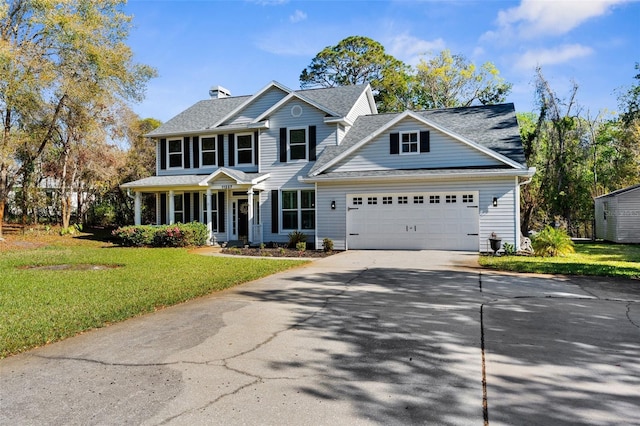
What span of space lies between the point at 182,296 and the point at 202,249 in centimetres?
1023

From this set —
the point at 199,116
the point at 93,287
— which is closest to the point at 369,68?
the point at 199,116

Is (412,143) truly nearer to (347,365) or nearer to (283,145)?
(283,145)

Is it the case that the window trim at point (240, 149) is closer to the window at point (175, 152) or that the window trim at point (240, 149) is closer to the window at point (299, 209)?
the window at point (299, 209)

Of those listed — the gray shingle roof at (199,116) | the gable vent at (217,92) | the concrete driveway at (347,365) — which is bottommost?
the concrete driveway at (347,365)

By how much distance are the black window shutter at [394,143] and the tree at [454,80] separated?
1901 centimetres

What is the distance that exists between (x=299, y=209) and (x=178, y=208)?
255 inches

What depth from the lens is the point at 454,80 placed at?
34.0 m

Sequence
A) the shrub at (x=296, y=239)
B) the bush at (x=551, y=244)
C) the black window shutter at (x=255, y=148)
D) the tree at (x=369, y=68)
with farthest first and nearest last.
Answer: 1. the tree at (x=369, y=68)
2. the black window shutter at (x=255, y=148)
3. the shrub at (x=296, y=239)
4. the bush at (x=551, y=244)

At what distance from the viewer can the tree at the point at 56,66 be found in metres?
18.1

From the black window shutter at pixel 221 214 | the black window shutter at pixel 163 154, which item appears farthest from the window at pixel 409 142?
the black window shutter at pixel 163 154

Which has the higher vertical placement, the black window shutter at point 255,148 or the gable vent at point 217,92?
the gable vent at point 217,92

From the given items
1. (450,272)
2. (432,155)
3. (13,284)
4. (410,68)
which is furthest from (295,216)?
(410,68)

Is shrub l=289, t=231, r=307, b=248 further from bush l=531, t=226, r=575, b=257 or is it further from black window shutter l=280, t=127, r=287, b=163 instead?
bush l=531, t=226, r=575, b=257

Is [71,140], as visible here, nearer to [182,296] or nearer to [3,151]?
[3,151]
